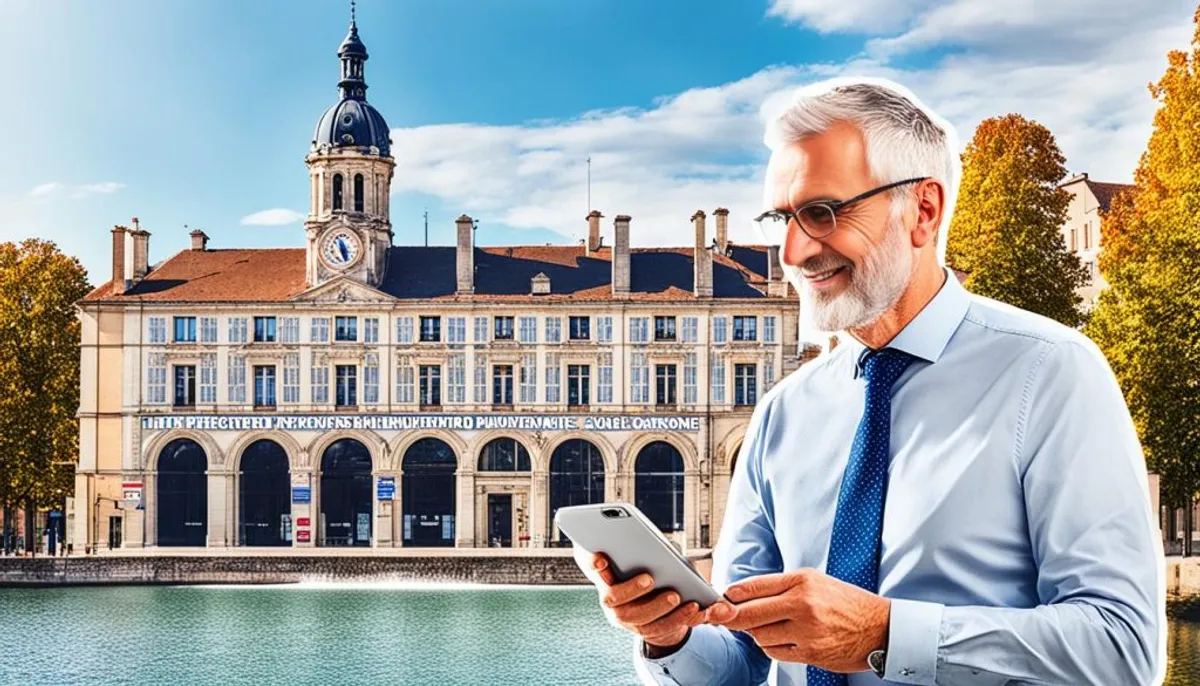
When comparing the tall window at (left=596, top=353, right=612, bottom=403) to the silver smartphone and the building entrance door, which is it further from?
the silver smartphone

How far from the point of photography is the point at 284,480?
147 ft

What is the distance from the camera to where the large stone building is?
1743 inches

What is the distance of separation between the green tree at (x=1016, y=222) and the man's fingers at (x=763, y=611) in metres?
28.5

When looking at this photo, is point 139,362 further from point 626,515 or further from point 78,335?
point 626,515

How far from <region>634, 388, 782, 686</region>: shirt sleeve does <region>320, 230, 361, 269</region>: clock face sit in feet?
145

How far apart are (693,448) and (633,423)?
6.02 feet

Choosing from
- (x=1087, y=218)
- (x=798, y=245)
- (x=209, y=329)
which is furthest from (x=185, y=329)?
(x=798, y=245)

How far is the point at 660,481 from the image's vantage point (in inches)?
1758

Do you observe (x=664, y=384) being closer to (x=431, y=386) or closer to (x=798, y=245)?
(x=431, y=386)

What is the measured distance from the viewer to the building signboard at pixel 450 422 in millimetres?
44688

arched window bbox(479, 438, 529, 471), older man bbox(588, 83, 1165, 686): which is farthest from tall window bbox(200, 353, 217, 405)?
older man bbox(588, 83, 1165, 686)

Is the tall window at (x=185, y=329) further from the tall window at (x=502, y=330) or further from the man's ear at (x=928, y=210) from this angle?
the man's ear at (x=928, y=210)

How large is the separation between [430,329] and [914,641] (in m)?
44.1

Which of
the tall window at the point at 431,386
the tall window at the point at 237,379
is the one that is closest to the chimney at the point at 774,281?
the tall window at the point at 431,386
